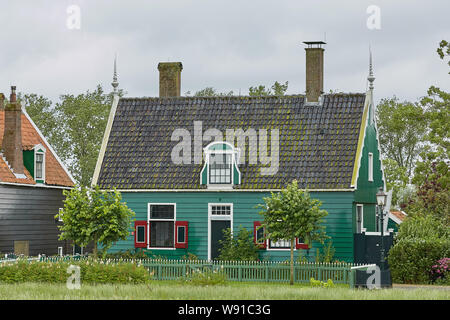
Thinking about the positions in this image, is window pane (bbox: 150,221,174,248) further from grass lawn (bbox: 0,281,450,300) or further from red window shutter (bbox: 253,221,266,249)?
grass lawn (bbox: 0,281,450,300)

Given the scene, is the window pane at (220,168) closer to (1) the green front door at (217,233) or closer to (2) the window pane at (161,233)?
(1) the green front door at (217,233)

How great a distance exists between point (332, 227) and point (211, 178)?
18.1ft

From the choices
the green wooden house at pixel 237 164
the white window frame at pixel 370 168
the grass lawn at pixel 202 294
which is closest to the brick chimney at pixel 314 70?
the green wooden house at pixel 237 164

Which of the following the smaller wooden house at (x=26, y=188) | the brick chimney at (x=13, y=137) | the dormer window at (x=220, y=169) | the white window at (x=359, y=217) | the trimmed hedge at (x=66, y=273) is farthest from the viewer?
the brick chimney at (x=13, y=137)

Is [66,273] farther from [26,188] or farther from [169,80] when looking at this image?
[169,80]

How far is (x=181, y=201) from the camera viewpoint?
38969 millimetres

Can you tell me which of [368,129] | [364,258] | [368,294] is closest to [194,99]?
[368,129]

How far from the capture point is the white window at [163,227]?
39031mm

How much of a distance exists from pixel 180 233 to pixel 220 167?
127 inches

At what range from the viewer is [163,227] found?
128 feet

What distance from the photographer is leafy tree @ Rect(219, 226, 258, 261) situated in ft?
121

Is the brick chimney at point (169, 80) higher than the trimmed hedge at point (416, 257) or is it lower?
higher

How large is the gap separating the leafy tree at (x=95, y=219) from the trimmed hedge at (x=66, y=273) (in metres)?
4.89

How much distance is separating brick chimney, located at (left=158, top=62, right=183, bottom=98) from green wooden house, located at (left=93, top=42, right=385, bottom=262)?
1.46 m
